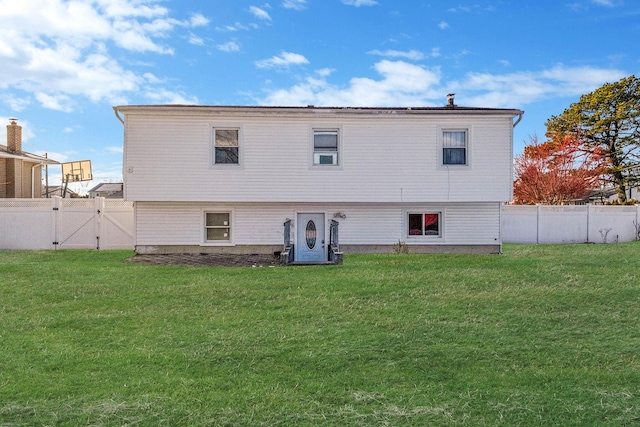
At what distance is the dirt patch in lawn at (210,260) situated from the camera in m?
13.9

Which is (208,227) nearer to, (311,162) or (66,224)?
(311,162)

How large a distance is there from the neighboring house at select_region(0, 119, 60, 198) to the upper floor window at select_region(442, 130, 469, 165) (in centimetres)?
2285

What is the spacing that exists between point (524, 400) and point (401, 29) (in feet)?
42.9

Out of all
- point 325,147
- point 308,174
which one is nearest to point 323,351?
point 308,174

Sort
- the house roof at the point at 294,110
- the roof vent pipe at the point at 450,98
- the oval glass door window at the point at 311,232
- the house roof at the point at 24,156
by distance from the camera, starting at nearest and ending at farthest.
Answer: the house roof at the point at 294,110
the oval glass door window at the point at 311,232
the roof vent pipe at the point at 450,98
the house roof at the point at 24,156

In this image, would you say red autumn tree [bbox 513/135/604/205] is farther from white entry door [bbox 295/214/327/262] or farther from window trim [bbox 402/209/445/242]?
white entry door [bbox 295/214/327/262]

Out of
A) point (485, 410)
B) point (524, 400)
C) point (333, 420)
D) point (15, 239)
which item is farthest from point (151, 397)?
point (15, 239)

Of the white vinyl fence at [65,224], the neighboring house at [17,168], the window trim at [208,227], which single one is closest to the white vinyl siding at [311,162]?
the window trim at [208,227]

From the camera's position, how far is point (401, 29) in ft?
49.3

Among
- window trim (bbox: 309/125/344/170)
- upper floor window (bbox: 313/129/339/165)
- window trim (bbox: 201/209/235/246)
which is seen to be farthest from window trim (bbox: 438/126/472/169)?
window trim (bbox: 201/209/235/246)

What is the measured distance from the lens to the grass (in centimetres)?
421

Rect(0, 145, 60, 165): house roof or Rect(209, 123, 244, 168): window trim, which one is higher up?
Rect(0, 145, 60, 165): house roof

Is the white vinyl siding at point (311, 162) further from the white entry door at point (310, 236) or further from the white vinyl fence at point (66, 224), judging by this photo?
the white vinyl fence at point (66, 224)

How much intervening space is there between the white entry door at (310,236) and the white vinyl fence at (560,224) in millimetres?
9149
